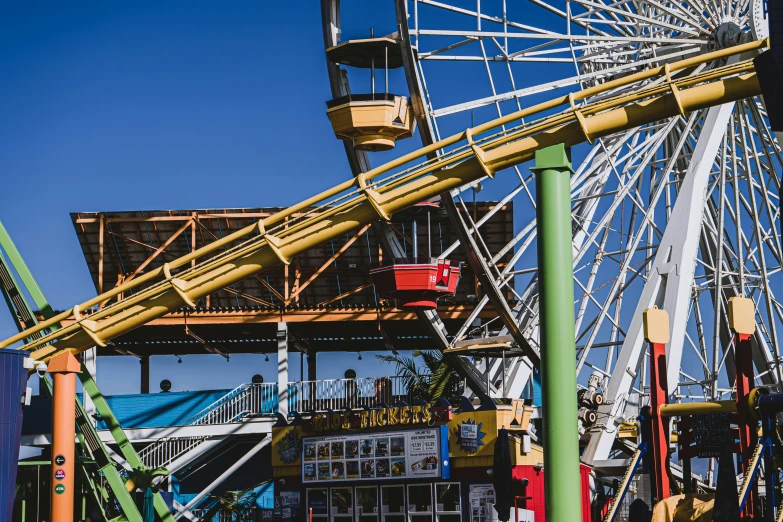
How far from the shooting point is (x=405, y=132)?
24.1 m

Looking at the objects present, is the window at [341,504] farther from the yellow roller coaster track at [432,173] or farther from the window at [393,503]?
the yellow roller coaster track at [432,173]

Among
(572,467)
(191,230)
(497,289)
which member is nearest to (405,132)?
(497,289)

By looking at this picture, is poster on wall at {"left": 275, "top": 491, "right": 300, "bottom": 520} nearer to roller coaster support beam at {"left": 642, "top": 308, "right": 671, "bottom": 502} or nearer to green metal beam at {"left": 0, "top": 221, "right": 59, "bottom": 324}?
green metal beam at {"left": 0, "top": 221, "right": 59, "bottom": 324}

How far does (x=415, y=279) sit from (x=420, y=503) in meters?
5.48

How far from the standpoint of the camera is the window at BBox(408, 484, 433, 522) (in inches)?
887

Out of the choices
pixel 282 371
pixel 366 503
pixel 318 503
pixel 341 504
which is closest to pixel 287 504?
pixel 318 503

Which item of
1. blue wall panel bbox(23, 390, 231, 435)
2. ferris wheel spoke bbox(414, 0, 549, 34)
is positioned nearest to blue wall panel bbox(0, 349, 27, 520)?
ferris wheel spoke bbox(414, 0, 549, 34)

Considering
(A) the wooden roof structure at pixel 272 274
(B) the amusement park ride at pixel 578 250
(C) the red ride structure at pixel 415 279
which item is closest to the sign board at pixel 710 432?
(B) the amusement park ride at pixel 578 250

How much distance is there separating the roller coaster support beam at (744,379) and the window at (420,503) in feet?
24.7

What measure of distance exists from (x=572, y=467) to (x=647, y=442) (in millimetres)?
2687

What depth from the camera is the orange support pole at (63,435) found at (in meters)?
19.7

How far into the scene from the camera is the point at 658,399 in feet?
55.5

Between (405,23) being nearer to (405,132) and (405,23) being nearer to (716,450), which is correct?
(405,132)

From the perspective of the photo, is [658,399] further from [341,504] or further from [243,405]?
[243,405]
